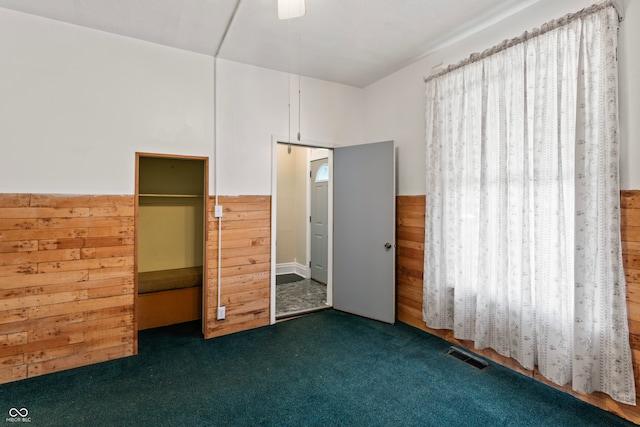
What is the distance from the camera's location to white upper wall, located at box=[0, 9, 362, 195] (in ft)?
8.38

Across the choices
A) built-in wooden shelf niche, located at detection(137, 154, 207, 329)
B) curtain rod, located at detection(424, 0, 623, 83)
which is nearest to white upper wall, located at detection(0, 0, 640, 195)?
curtain rod, located at detection(424, 0, 623, 83)

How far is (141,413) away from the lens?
2105 mm

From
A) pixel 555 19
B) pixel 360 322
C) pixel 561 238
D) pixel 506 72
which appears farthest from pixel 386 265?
pixel 555 19

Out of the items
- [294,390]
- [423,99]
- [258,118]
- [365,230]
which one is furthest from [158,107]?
[294,390]

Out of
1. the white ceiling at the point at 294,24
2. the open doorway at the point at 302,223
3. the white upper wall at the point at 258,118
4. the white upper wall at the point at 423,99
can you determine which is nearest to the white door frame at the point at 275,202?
the white upper wall at the point at 258,118

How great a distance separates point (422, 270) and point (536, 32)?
2.32 metres

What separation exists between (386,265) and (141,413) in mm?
2627

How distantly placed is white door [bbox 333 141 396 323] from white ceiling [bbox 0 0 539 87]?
1090mm

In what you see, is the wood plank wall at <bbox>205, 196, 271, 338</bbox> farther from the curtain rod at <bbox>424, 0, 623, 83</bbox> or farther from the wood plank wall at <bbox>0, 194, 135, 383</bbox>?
the curtain rod at <bbox>424, 0, 623, 83</bbox>

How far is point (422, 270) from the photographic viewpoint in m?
3.43
